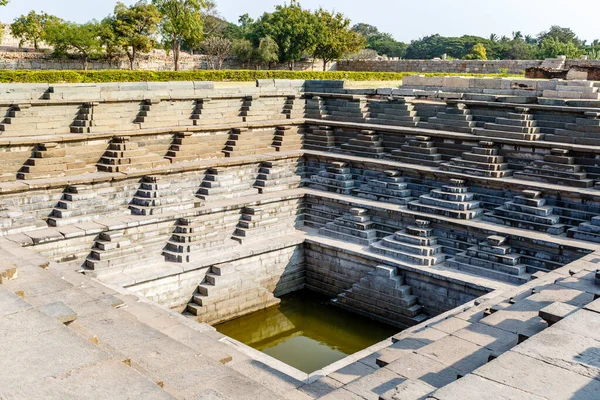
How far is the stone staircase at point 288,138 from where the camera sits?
16234mm

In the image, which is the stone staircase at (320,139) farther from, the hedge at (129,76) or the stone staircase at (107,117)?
the hedge at (129,76)

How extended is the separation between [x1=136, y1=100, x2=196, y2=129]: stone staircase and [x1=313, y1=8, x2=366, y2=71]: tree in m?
21.0

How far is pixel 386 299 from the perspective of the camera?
38.5 ft

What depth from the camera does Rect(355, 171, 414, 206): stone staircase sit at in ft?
44.8

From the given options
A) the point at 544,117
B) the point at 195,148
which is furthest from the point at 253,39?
the point at 544,117

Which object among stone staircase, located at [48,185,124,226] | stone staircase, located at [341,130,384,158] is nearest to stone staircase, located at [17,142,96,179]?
stone staircase, located at [48,185,124,226]

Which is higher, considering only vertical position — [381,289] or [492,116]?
[492,116]

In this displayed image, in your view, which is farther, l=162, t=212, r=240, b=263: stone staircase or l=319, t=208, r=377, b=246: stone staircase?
l=319, t=208, r=377, b=246: stone staircase

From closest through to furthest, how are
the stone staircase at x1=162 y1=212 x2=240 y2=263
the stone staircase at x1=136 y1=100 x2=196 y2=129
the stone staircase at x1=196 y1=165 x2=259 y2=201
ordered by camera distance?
the stone staircase at x1=162 y1=212 x2=240 y2=263 < the stone staircase at x1=196 y1=165 x2=259 y2=201 < the stone staircase at x1=136 y1=100 x2=196 y2=129

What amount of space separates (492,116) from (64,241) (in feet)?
30.2

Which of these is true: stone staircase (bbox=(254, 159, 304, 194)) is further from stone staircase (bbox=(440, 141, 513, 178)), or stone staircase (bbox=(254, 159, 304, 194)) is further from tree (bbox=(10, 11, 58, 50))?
tree (bbox=(10, 11, 58, 50))

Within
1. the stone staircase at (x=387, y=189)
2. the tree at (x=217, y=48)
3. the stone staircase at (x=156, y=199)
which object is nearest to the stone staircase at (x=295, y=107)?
the stone staircase at (x=387, y=189)

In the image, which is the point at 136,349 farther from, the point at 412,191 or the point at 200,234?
the point at 412,191

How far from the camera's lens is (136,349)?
622 centimetres
